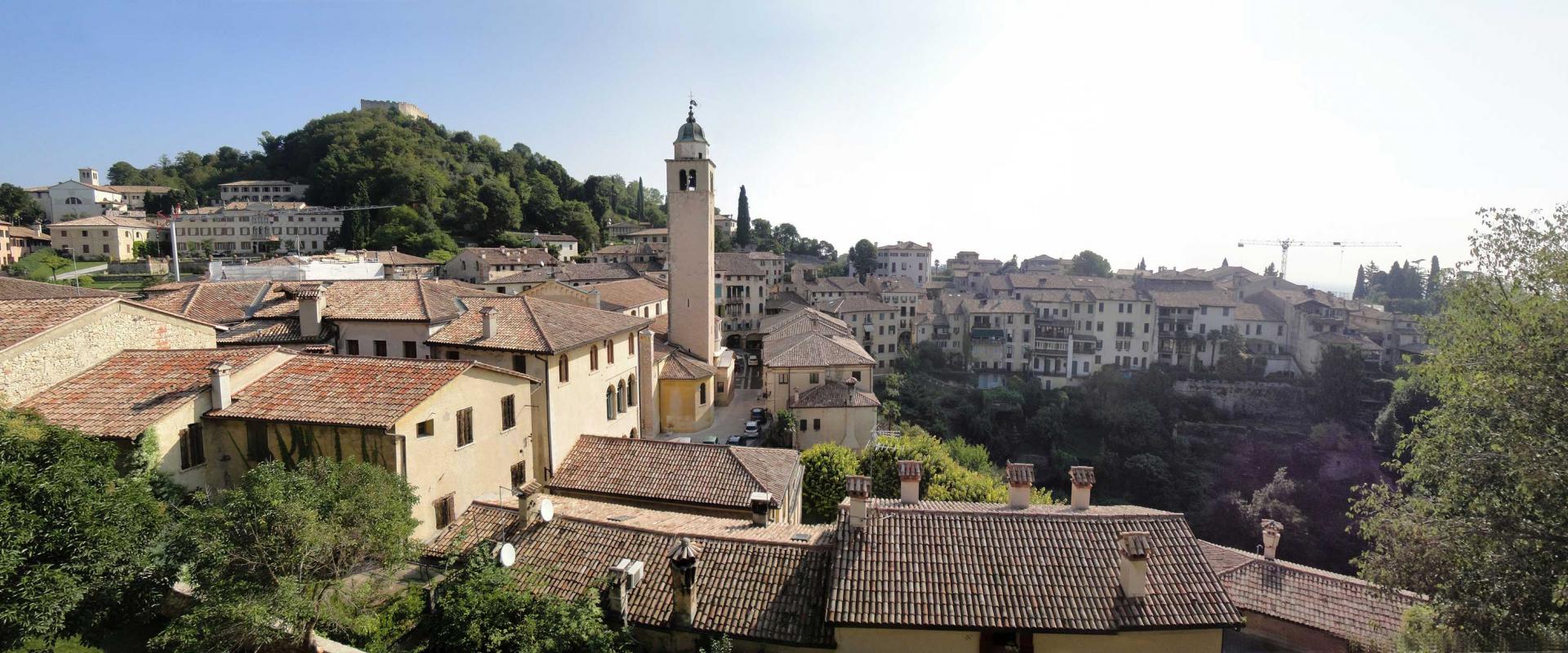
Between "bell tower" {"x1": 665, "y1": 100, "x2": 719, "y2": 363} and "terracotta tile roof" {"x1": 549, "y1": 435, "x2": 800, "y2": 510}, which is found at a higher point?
"bell tower" {"x1": 665, "y1": 100, "x2": 719, "y2": 363}

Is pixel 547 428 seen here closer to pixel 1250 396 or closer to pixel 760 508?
pixel 760 508

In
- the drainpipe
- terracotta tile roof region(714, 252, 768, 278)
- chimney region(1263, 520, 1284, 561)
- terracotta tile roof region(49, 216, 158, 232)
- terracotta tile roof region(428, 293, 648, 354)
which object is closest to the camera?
chimney region(1263, 520, 1284, 561)

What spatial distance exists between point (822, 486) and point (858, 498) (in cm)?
1254

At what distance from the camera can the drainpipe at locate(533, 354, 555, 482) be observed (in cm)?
1967

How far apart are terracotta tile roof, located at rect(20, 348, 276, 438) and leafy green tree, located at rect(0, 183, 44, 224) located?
88.7m

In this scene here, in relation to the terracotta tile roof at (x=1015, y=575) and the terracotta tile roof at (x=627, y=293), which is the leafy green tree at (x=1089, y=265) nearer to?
the terracotta tile roof at (x=627, y=293)

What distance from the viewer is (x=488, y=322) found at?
2073 centimetres

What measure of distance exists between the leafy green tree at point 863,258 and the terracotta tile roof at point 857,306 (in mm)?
29207

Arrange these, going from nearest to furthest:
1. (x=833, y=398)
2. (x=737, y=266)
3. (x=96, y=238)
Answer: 1. (x=833, y=398)
2. (x=96, y=238)
3. (x=737, y=266)

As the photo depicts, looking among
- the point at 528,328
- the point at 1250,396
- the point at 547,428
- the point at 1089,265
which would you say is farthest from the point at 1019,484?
the point at 1089,265

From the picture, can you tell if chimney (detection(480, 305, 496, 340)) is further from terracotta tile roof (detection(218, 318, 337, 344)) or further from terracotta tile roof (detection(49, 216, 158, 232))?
terracotta tile roof (detection(49, 216, 158, 232))

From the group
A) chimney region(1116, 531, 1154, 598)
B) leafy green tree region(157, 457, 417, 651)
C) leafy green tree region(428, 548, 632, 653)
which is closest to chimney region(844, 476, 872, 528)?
chimney region(1116, 531, 1154, 598)

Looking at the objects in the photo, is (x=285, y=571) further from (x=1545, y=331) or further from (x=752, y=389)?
(x=752, y=389)

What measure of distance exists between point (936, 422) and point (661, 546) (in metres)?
45.6
